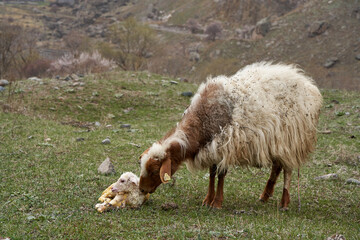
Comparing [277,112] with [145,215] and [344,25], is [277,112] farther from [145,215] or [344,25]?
[344,25]

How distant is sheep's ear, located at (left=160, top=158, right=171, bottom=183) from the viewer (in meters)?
5.83

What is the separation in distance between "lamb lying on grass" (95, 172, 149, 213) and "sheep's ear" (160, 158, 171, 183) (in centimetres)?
73

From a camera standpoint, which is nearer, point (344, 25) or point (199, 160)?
point (199, 160)

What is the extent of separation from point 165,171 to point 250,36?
67128 millimetres

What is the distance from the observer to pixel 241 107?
21.4 feet

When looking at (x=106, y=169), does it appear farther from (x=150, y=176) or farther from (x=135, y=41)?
(x=135, y=41)

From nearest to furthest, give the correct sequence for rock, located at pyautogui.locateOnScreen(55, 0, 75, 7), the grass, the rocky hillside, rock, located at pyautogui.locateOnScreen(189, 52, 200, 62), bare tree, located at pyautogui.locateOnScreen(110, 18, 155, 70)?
the grass → bare tree, located at pyautogui.locateOnScreen(110, 18, 155, 70) → the rocky hillside → rock, located at pyautogui.locateOnScreen(189, 52, 200, 62) → rock, located at pyautogui.locateOnScreen(55, 0, 75, 7)

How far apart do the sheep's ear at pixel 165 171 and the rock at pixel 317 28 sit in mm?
55078

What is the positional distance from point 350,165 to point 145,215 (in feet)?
23.6

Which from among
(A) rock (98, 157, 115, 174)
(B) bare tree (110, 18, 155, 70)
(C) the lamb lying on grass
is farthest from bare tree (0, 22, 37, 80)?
(C) the lamb lying on grass

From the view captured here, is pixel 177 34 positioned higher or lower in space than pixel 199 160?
lower

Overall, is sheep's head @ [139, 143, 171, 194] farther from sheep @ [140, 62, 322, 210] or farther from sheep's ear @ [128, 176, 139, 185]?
sheep's ear @ [128, 176, 139, 185]

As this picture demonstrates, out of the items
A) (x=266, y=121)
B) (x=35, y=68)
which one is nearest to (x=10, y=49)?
(x=35, y=68)

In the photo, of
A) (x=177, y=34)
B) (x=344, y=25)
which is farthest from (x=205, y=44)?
(x=344, y=25)
